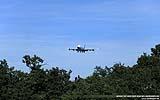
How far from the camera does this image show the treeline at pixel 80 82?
64062 mm

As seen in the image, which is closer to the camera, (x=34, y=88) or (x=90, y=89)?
(x=90, y=89)

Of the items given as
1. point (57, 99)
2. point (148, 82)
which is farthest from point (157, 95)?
point (57, 99)

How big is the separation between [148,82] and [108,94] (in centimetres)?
526

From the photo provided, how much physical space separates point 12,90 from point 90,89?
11.9 metres

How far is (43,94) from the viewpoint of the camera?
7281 cm

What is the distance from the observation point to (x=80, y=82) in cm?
7244

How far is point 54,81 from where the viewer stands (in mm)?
75625

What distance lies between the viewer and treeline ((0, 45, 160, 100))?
2522 inches

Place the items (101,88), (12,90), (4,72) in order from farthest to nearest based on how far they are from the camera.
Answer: (4,72) < (12,90) < (101,88)

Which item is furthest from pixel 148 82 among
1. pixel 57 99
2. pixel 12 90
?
pixel 12 90

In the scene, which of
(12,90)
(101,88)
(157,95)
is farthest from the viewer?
(12,90)

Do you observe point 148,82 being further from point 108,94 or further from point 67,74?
point 67,74

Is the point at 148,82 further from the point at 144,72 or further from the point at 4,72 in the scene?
the point at 4,72

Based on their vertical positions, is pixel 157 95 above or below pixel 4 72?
below
